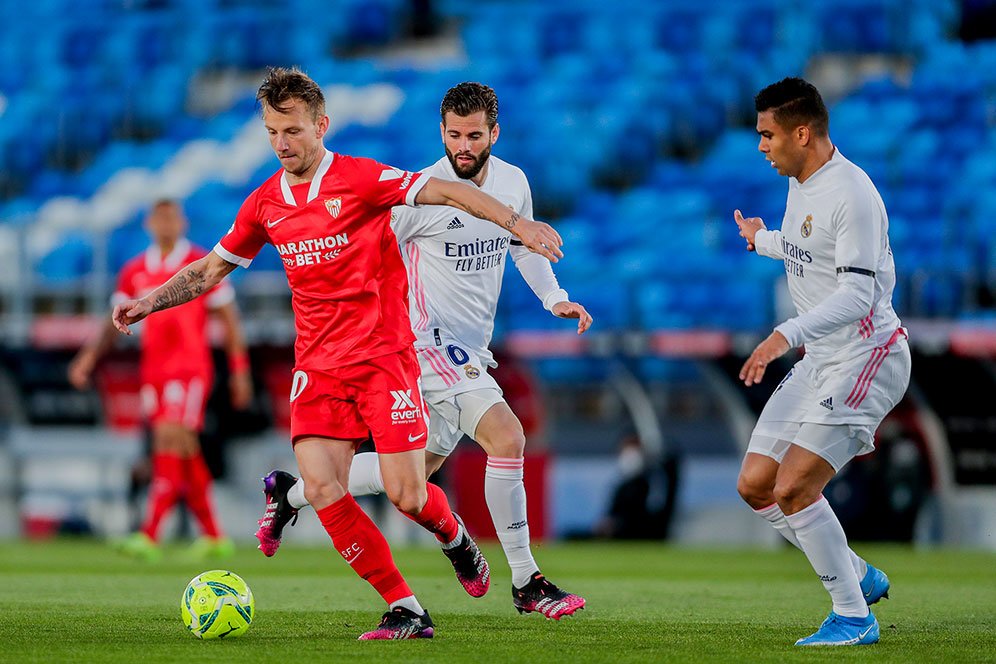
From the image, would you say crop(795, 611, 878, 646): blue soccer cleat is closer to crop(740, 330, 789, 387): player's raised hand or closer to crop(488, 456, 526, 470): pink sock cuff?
crop(740, 330, 789, 387): player's raised hand

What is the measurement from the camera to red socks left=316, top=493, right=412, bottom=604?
605 cm

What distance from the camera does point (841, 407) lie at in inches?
244

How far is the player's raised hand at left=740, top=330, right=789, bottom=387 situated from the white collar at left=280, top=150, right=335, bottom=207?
189 cm

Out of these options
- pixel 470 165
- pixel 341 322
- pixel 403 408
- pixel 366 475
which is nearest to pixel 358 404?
pixel 403 408

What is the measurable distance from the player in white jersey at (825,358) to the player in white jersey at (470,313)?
1.16 m

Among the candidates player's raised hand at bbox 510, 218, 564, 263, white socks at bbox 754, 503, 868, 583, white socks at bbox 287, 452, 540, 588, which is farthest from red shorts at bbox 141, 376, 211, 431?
player's raised hand at bbox 510, 218, 564, 263

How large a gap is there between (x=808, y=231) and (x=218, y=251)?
2.41 meters

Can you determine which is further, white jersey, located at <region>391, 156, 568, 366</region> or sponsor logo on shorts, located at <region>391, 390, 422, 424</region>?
white jersey, located at <region>391, 156, 568, 366</region>

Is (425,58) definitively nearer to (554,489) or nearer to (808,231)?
(554,489)

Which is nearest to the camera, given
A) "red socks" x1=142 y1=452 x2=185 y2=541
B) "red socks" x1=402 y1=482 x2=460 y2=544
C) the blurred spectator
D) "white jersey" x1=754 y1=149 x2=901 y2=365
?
"white jersey" x1=754 y1=149 x2=901 y2=365

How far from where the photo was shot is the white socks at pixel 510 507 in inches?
278

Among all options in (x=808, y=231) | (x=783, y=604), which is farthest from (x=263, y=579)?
(x=808, y=231)

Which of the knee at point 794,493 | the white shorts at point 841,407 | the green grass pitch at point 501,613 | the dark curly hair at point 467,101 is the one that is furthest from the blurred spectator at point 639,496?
the knee at point 794,493

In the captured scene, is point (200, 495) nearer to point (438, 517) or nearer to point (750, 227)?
point (438, 517)
